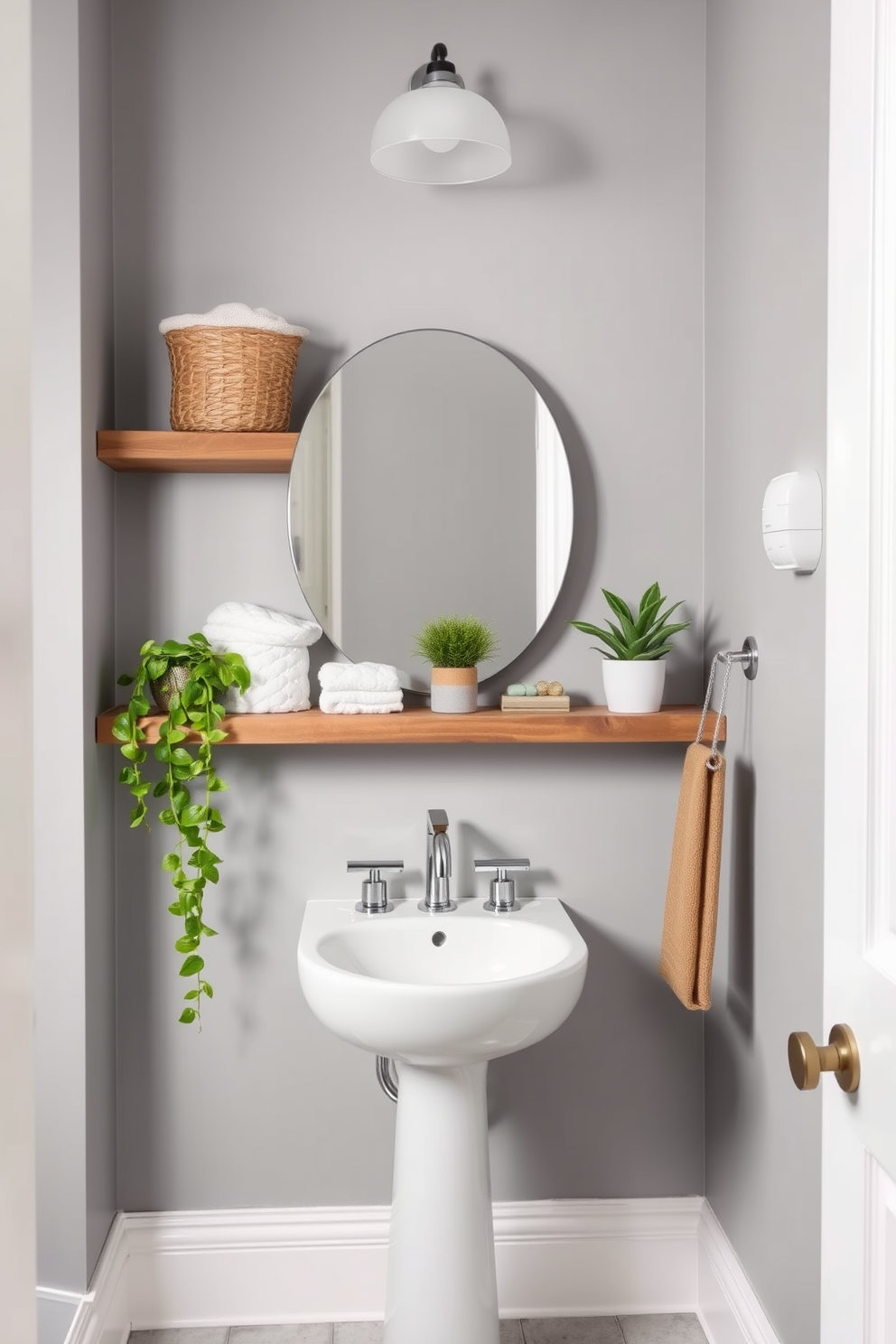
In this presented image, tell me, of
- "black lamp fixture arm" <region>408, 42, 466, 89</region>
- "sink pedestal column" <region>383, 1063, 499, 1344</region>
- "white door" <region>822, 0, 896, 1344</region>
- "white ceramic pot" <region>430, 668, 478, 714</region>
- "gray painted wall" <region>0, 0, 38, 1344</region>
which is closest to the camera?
"gray painted wall" <region>0, 0, 38, 1344</region>

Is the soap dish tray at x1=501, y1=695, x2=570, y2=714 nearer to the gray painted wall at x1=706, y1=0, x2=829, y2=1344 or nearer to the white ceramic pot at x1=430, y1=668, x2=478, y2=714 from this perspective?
the white ceramic pot at x1=430, y1=668, x2=478, y2=714

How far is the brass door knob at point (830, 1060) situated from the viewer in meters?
0.85

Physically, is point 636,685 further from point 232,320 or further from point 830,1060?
point 830,1060

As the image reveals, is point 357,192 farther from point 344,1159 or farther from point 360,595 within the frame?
point 344,1159

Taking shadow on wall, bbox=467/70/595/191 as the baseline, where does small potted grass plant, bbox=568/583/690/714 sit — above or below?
below

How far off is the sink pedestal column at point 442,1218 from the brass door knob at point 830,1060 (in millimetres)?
916

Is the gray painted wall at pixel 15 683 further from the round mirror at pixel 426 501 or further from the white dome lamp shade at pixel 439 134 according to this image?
the round mirror at pixel 426 501

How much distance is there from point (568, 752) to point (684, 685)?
0.84ft

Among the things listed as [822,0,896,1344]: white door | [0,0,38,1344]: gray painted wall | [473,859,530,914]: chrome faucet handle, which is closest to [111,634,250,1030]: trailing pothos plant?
[473,859,530,914]: chrome faucet handle

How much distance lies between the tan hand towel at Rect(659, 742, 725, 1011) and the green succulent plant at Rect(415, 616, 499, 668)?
1.39 feet

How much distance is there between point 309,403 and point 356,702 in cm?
57

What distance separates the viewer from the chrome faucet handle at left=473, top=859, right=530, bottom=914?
1.94 m

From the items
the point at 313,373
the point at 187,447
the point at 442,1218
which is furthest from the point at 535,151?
the point at 442,1218

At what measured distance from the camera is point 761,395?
1.71 m
